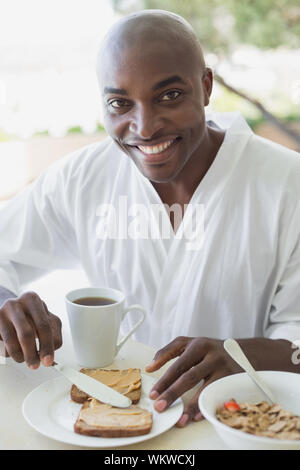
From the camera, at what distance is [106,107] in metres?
1.34

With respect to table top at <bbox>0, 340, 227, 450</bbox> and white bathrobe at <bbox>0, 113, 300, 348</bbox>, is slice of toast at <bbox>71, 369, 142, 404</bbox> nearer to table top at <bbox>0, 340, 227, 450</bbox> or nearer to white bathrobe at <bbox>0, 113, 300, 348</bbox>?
table top at <bbox>0, 340, 227, 450</bbox>

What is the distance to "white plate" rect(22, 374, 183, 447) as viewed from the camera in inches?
35.6

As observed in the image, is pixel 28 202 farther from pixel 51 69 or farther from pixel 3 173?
pixel 51 69

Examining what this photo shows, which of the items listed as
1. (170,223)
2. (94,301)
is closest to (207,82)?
(170,223)

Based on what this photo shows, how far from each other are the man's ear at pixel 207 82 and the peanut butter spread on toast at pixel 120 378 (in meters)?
0.67

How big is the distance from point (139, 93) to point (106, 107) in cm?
12

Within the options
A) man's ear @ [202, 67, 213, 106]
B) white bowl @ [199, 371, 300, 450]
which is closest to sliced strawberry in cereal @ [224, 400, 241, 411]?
white bowl @ [199, 371, 300, 450]

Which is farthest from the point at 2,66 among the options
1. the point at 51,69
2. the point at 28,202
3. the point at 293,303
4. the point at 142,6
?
the point at 293,303

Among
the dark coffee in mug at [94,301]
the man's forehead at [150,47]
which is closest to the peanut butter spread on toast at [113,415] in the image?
the dark coffee in mug at [94,301]

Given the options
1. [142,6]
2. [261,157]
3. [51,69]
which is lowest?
[261,157]

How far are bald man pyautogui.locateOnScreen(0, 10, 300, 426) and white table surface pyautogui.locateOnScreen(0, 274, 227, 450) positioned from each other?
0.06m

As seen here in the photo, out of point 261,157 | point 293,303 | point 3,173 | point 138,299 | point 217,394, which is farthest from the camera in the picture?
point 3,173

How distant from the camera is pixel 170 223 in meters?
1.50

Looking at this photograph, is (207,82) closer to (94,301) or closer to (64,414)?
(94,301)
